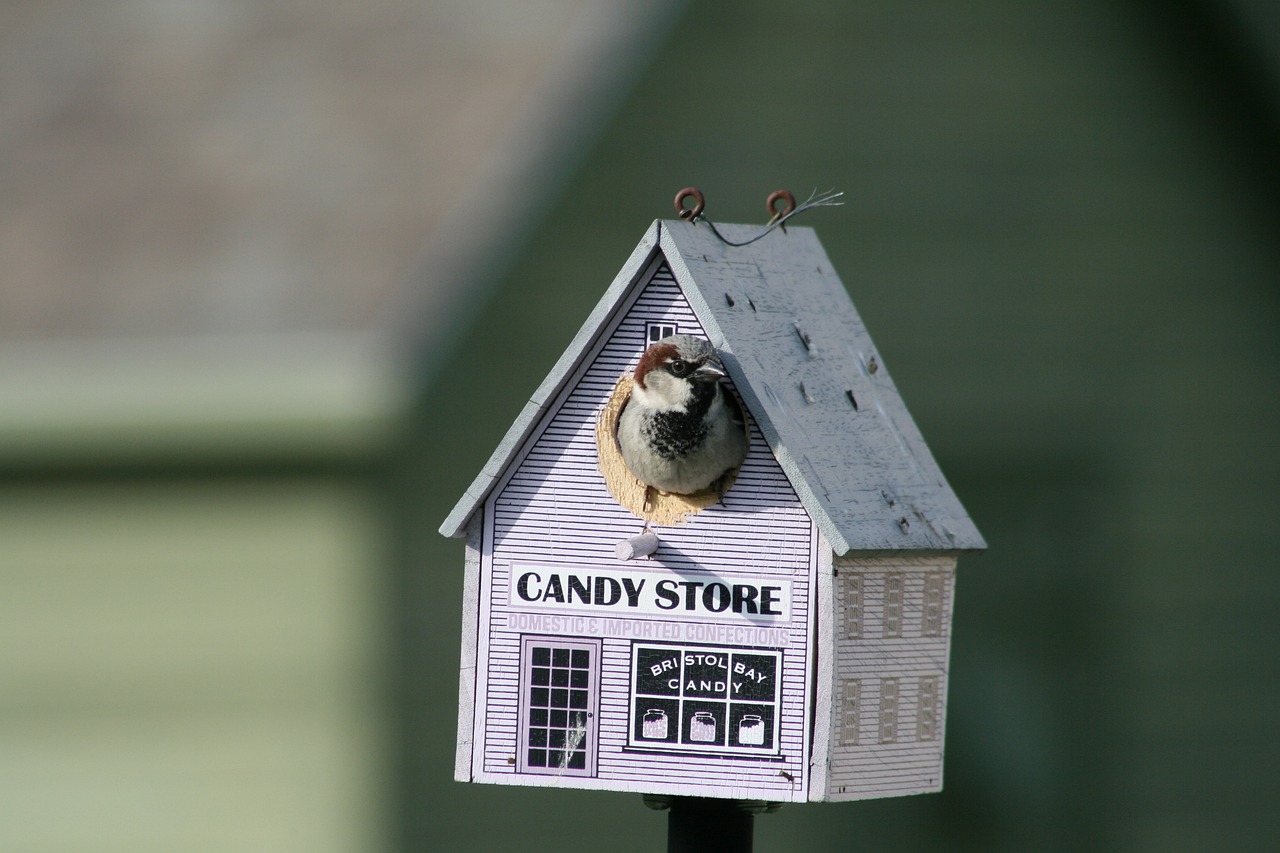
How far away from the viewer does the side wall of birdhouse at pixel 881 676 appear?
2.33 metres

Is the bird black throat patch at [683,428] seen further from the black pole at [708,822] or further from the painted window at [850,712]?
→ the black pole at [708,822]

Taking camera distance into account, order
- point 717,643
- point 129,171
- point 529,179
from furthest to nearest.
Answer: point 129,171, point 529,179, point 717,643

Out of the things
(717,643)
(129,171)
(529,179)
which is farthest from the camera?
(129,171)

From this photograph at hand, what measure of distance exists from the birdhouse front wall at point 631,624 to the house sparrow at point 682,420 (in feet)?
0.20

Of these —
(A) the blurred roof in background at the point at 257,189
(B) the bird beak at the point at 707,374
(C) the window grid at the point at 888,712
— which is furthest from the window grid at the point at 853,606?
(A) the blurred roof in background at the point at 257,189

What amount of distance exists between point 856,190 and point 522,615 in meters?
3.44

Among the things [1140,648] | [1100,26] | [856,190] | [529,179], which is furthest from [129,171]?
[1140,648]

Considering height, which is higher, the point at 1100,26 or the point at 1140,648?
the point at 1100,26

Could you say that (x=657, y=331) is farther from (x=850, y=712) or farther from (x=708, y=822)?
(x=708, y=822)

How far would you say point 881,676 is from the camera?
2473 millimetres

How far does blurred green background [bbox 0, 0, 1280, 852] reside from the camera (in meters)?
5.49

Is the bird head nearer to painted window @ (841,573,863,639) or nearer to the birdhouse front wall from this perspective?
the birdhouse front wall

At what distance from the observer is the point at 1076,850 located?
560 centimetres

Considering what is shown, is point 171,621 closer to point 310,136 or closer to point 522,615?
point 310,136
